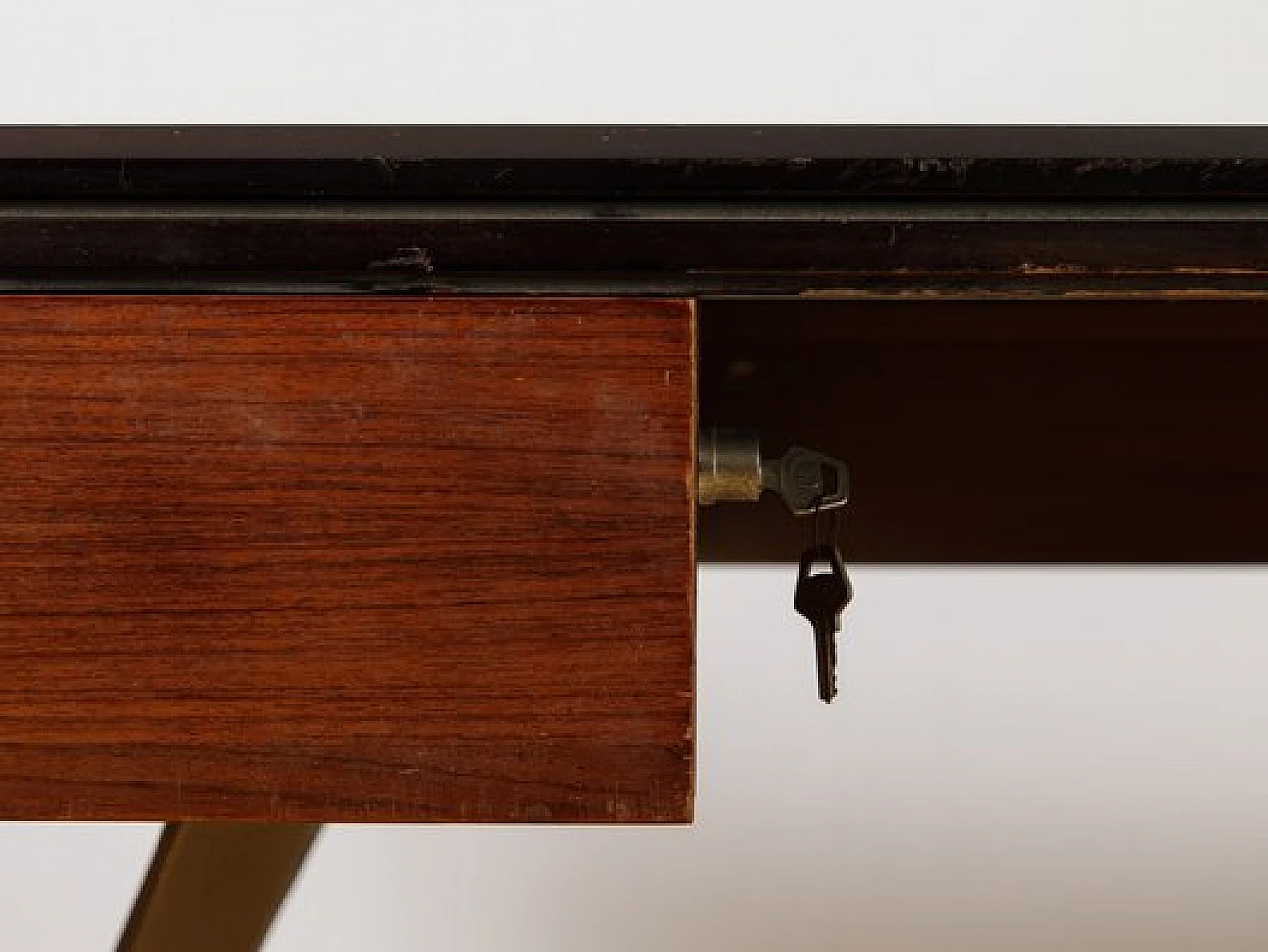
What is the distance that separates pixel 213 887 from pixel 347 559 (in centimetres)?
40

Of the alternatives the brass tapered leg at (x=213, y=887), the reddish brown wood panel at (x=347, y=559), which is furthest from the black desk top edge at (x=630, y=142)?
the brass tapered leg at (x=213, y=887)

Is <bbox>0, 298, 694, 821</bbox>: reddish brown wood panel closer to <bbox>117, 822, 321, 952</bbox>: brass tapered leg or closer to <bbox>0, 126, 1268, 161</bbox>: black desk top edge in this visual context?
<bbox>0, 126, 1268, 161</bbox>: black desk top edge

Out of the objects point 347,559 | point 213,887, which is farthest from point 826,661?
point 213,887

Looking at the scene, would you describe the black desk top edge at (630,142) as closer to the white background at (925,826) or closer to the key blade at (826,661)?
the key blade at (826,661)

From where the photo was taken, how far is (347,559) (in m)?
0.42

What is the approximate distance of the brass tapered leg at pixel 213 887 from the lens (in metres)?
0.71

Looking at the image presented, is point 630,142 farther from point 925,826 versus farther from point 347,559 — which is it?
point 925,826

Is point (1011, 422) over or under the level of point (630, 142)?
over

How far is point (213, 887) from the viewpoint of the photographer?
752 millimetres

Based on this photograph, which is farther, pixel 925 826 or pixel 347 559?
pixel 925 826

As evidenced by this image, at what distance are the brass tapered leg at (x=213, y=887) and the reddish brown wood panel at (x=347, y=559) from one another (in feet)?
0.82

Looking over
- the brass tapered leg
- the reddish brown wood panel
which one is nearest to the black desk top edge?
the reddish brown wood panel

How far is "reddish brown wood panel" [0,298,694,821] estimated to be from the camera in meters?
0.41

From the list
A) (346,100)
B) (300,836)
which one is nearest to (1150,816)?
(300,836)
